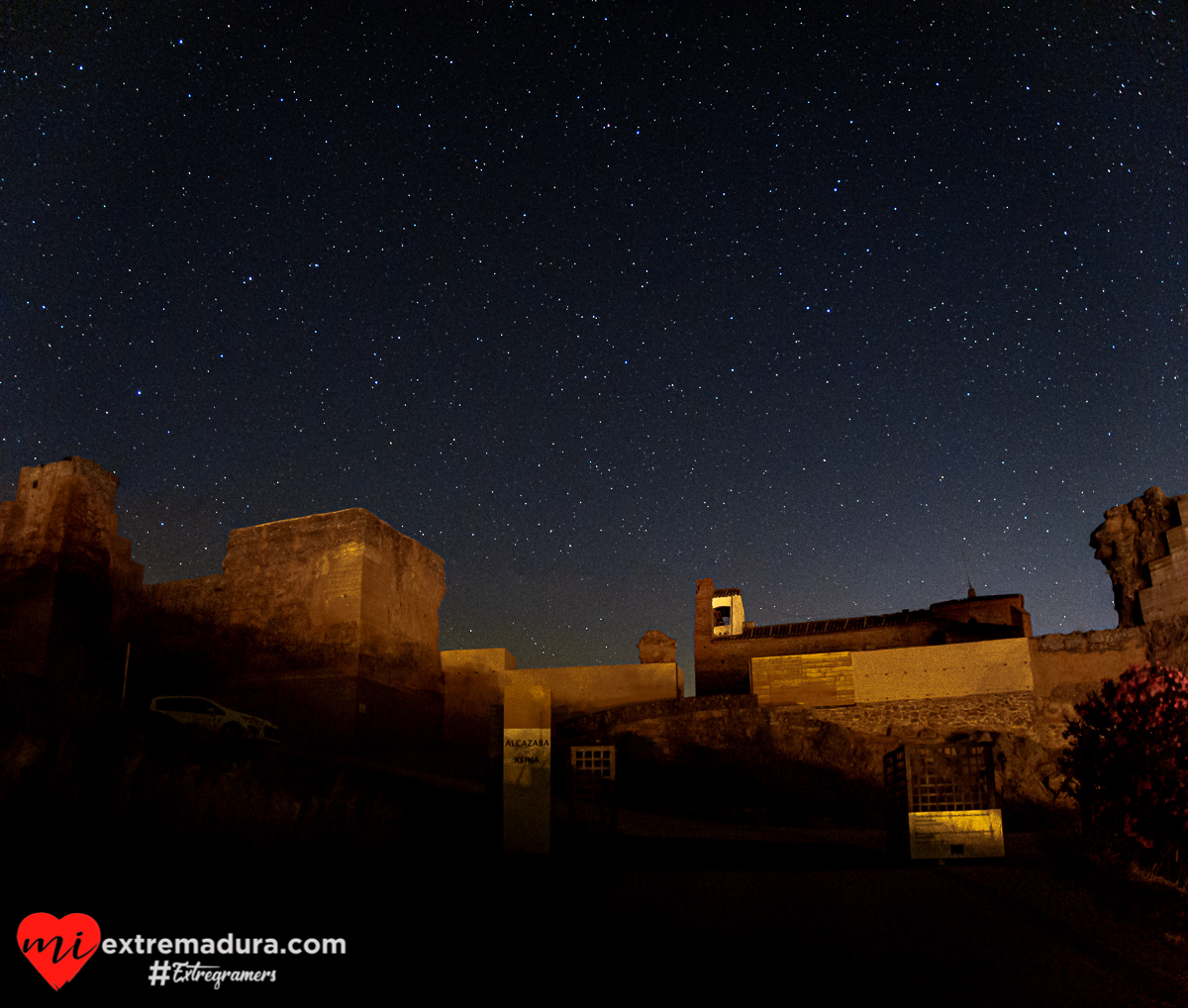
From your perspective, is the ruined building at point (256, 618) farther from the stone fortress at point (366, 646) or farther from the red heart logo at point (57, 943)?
the red heart logo at point (57, 943)

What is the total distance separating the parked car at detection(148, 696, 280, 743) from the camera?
61.4 ft

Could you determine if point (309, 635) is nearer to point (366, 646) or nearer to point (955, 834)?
point (366, 646)

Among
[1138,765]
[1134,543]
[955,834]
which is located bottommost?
[955,834]

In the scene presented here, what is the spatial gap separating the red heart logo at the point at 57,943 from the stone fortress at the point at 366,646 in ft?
56.9

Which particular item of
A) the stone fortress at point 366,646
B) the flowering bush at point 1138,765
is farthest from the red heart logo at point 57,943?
the stone fortress at point 366,646

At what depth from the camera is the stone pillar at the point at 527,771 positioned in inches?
381

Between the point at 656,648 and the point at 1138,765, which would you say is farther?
the point at 656,648

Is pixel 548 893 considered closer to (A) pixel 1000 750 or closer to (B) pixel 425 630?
(A) pixel 1000 750

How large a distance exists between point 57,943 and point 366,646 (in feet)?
65.5

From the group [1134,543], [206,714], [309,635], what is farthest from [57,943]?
[1134,543]

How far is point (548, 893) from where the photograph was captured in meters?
7.79

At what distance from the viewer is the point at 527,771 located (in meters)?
9.79

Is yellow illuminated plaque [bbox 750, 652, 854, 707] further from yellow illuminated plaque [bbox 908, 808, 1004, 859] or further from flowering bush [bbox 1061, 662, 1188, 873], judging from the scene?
yellow illuminated plaque [bbox 908, 808, 1004, 859]

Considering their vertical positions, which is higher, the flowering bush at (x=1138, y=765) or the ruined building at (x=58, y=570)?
the ruined building at (x=58, y=570)
